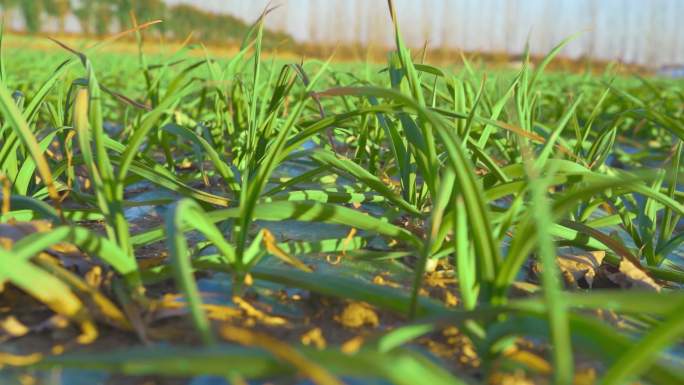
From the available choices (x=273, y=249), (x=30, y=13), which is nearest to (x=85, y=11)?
(x=30, y=13)

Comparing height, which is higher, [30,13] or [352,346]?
[30,13]

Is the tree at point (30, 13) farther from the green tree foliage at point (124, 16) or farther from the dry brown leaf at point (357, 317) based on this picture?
the dry brown leaf at point (357, 317)

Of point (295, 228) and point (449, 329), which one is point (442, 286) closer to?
point (449, 329)

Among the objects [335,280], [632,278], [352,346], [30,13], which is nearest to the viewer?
[352,346]

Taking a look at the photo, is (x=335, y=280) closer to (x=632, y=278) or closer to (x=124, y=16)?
(x=632, y=278)

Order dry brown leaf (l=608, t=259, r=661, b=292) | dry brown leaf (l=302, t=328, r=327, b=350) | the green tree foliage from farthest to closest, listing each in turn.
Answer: the green tree foliage, dry brown leaf (l=608, t=259, r=661, b=292), dry brown leaf (l=302, t=328, r=327, b=350)

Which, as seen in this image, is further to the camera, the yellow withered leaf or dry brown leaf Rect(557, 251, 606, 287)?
dry brown leaf Rect(557, 251, 606, 287)

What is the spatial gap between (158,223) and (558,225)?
61 centimetres

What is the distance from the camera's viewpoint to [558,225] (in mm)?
798

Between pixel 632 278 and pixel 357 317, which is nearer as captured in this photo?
pixel 357 317

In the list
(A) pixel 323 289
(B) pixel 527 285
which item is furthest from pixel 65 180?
(B) pixel 527 285

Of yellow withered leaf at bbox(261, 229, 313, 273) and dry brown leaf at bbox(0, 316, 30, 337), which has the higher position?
yellow withered leaf at bbox(261, 229, 313, 273)

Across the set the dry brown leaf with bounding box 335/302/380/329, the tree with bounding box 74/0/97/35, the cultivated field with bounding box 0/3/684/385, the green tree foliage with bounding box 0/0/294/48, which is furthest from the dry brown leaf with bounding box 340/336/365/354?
the tree with bounding box 74/0/97/35

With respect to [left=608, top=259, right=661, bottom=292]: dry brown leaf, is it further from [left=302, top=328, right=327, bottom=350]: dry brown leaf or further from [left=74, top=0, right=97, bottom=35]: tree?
[left=74, top=0, right=97, bottom=35]: tree
